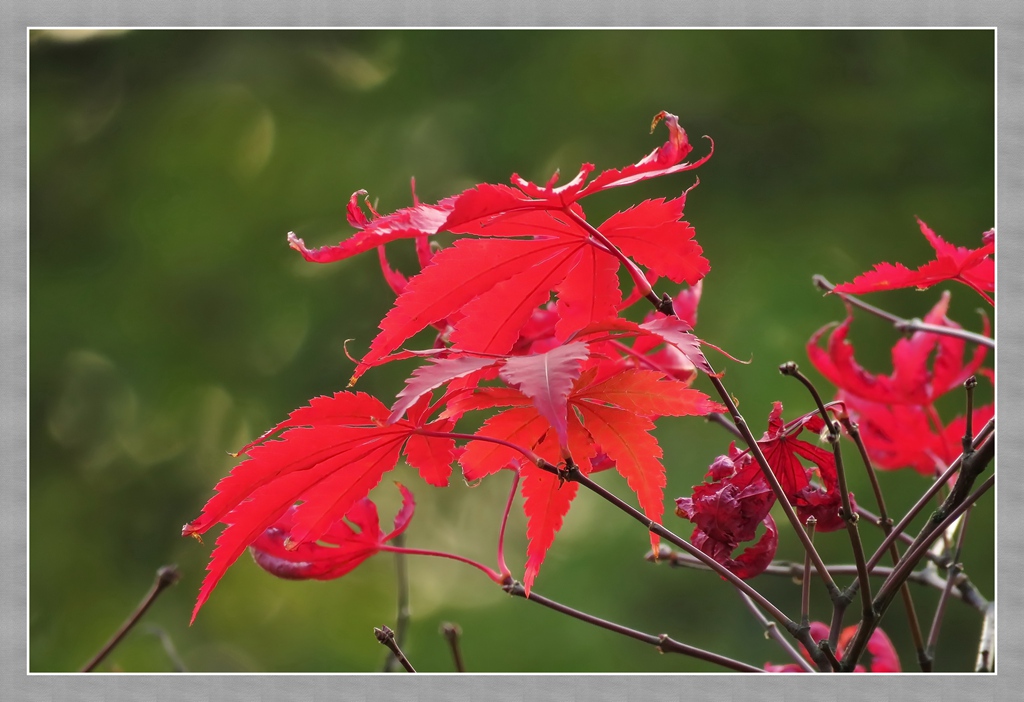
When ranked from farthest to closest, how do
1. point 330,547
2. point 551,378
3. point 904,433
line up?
point 904,433, point 330,547, point 551,378

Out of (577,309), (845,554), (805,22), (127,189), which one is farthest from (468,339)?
(127,189)

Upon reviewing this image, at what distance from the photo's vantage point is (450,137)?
4.36 feet

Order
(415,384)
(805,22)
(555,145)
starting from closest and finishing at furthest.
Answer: (415,384)
(805,22)
(555,145)

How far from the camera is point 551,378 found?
0.67 ft

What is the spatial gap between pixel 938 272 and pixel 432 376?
18cm

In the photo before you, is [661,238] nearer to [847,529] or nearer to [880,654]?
[847,529]

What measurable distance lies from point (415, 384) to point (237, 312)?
1.19 meters

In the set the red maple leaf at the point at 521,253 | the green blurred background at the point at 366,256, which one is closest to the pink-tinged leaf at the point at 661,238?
the red maple leaf at the point at 521,253

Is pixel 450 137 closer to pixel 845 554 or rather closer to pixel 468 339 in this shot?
pixel 845 554

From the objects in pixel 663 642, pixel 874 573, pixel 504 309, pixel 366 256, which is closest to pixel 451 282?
pixel 504 309

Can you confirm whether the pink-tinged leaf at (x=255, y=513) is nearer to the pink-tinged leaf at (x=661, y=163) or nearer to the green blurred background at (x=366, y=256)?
the pink-tinged leaf at (x=661, y=163)

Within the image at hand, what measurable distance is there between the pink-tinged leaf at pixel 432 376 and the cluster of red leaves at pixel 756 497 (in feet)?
0.27

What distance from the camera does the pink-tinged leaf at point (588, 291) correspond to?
0.27m

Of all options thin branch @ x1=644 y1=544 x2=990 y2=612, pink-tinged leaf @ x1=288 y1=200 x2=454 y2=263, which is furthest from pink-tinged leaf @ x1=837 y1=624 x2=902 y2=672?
pink-tinged leaf @ x1=288 y1=200 x2=454 y2=263
